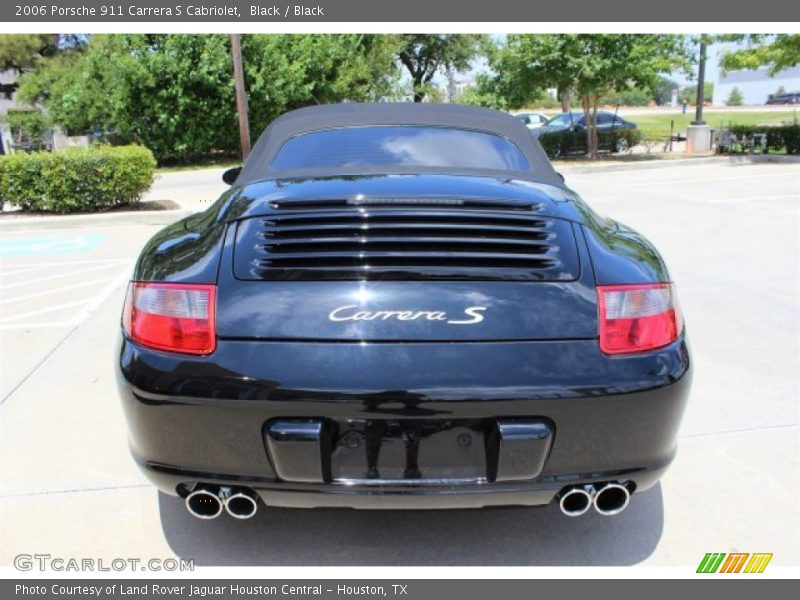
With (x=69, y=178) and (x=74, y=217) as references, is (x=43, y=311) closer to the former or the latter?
(x=74, y=217)

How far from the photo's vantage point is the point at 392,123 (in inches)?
134

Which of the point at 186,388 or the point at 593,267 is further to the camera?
the point at 593,267

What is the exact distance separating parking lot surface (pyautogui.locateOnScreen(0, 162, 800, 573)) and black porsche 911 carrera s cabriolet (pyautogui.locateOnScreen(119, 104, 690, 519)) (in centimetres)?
50

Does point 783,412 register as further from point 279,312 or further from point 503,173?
point 279,312

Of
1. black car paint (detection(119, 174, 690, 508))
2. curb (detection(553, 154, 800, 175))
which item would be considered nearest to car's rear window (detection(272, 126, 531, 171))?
black car paint (detection(119, 174, 690, 508))

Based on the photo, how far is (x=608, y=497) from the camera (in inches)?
81.5

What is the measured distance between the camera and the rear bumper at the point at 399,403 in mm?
1836

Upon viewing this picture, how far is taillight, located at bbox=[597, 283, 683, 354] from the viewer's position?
6.43 feet

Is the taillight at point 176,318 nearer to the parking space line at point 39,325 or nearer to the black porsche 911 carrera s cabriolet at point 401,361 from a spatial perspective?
the black porsche 911 carrera s cabriolet at point 401,361

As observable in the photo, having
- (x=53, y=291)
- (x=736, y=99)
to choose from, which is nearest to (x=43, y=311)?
(x=53, y=291)

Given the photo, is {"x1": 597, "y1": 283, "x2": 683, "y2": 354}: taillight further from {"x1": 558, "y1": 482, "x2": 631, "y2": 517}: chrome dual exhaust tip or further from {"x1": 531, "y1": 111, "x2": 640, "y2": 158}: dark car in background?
{"x1": 531, "y1": 111, "x2": 640, "y2": 158}: dark car in background

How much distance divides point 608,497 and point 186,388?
1.38 metres

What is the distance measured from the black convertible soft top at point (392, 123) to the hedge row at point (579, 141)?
18.7 metres
